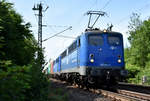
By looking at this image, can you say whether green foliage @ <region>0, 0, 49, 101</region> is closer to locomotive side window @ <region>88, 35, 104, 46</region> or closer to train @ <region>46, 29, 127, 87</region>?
train @ <region>46, 29, 127, 87</region>

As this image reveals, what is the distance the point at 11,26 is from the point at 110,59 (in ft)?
21.2

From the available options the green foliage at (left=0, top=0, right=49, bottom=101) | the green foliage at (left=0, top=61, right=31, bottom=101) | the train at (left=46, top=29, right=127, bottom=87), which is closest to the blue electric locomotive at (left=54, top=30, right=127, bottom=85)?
the train at (left=46, top=29, right=127, bottom=87)

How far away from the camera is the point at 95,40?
1338 cm

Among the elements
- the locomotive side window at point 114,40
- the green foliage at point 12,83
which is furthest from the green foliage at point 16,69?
the locomotive side window at point 114,40

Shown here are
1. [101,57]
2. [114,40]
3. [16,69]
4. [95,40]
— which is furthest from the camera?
[114,40]

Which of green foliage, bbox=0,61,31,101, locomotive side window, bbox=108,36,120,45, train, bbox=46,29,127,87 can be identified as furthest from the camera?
locomotive side window, bbox=108,36,120,45

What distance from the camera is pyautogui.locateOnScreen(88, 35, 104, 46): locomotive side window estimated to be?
1329 cm

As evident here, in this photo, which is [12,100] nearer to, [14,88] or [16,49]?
[14,88]

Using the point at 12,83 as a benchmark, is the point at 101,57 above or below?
above

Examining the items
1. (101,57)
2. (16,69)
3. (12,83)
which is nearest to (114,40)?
(101,57)

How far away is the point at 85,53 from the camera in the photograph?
42.5 feet

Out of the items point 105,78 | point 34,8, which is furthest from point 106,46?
point 34,8

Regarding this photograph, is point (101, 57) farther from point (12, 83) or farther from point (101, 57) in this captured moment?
point (12, 83)

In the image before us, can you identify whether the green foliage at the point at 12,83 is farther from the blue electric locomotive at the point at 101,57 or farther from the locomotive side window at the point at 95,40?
the locomotive side window at the point at 95,40
